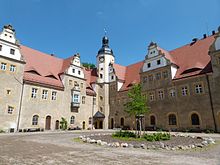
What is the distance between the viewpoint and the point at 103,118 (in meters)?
37.7

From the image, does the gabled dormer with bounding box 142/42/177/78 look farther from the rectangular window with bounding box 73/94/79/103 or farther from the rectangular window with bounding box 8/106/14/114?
the rectangular window with bounding box 8/106/14/114

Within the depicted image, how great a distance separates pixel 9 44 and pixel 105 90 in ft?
66.5

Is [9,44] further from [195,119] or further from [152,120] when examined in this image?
[195,119]

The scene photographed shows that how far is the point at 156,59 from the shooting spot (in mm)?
32000

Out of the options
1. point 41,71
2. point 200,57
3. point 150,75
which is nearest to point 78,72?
point 41,71

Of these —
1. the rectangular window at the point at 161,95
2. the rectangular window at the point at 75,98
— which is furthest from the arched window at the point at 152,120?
the rectangular window at the point at 75,98

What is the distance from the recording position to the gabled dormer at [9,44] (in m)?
26.3

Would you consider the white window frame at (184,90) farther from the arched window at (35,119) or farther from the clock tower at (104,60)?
the arched window at (35,119)

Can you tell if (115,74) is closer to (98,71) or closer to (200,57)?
(98,71)

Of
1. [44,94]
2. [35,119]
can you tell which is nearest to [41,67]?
[44,94]

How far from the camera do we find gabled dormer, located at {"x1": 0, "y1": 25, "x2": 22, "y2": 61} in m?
26.3

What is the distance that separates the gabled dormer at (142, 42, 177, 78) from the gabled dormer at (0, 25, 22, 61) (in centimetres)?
2167

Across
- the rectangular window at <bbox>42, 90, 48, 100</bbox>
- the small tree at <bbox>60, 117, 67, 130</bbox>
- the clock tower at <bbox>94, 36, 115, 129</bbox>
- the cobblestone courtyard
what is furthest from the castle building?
the cobblestone courtyard

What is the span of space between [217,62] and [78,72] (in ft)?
78.8
